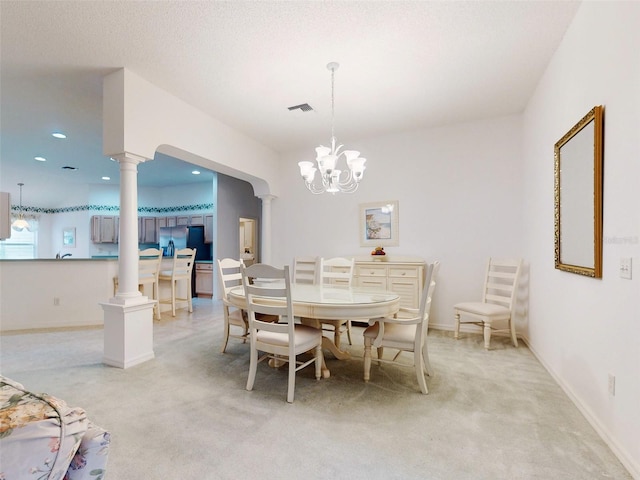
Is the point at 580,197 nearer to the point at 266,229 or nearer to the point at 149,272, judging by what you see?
the point at 266,229

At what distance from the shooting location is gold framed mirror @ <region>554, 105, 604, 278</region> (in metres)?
1.92

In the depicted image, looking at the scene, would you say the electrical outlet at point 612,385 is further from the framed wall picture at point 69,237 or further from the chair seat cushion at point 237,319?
the framed wall picture at point 69,237

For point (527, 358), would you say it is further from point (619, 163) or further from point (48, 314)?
point (48, 314)

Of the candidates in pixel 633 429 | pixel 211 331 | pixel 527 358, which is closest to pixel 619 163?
pixel 633 429

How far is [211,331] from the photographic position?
4188mm

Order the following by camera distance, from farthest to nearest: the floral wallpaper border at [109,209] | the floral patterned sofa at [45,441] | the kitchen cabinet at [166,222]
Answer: the kitchen cabinet at [166,222] → the floral wallpaper border at [109,209] → the floral patterned sofa at [45,441]

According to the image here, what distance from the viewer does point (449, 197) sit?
4.36 m

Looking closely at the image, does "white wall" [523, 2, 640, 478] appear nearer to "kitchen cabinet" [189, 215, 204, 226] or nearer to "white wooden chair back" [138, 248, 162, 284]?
"white wooden chair back" [138, 248, 162, 284]

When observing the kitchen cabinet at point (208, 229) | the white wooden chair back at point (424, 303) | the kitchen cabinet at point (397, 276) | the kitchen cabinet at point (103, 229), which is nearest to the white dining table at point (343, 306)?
the white wooden chair back at point (424, 303)

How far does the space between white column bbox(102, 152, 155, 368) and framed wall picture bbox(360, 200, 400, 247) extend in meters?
3.01

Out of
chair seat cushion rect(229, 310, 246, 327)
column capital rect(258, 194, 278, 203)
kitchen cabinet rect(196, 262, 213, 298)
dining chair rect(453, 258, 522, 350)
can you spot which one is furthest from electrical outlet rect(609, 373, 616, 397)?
kitchen cabinet rect(196, 262, 213, 298)

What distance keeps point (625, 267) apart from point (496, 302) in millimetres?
2445

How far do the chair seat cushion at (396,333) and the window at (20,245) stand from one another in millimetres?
11029

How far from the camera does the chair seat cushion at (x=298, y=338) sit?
2387 mm
